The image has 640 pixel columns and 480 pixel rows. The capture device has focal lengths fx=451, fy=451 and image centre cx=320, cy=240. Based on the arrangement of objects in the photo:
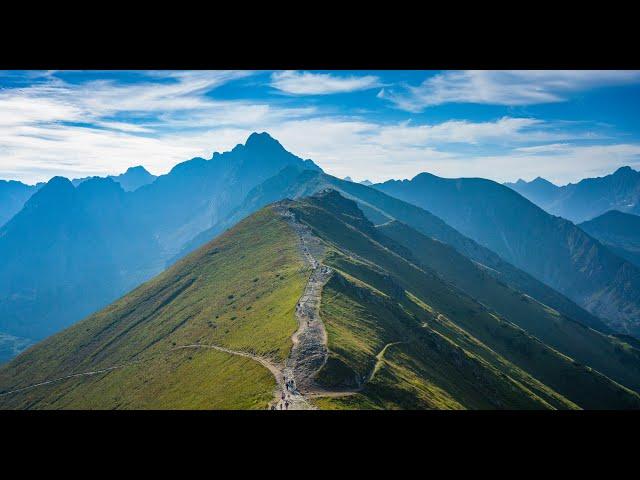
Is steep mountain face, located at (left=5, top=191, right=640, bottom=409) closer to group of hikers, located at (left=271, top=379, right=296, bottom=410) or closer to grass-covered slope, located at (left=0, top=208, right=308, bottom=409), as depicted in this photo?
grass-covered slope, located at (left=0, top=208, right=308, bottom=409)

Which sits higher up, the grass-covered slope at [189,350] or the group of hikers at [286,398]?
the group of hikers at [286,398]

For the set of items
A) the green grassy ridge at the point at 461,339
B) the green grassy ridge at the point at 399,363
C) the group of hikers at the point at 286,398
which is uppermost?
the group of hikers at the point at 286,398

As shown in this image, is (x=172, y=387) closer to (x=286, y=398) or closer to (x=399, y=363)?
(x=286, y=398)

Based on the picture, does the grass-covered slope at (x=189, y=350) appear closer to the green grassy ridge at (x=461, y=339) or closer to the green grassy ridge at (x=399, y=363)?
the green grassy ridge at (x=399, y=363)

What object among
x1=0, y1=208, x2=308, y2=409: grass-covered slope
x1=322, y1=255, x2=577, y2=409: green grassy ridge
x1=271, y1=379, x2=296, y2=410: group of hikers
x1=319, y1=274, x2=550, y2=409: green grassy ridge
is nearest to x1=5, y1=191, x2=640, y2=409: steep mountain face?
x1=319, y1=274, x2=550, y2=409: green grassy ridge

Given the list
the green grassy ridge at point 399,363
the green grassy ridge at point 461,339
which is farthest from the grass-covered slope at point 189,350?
the green grassy ridge at point 461,339

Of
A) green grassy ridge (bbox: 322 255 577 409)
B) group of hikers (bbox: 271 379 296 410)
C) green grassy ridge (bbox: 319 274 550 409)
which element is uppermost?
group of hikers (bbox: 271 379 296 410)
